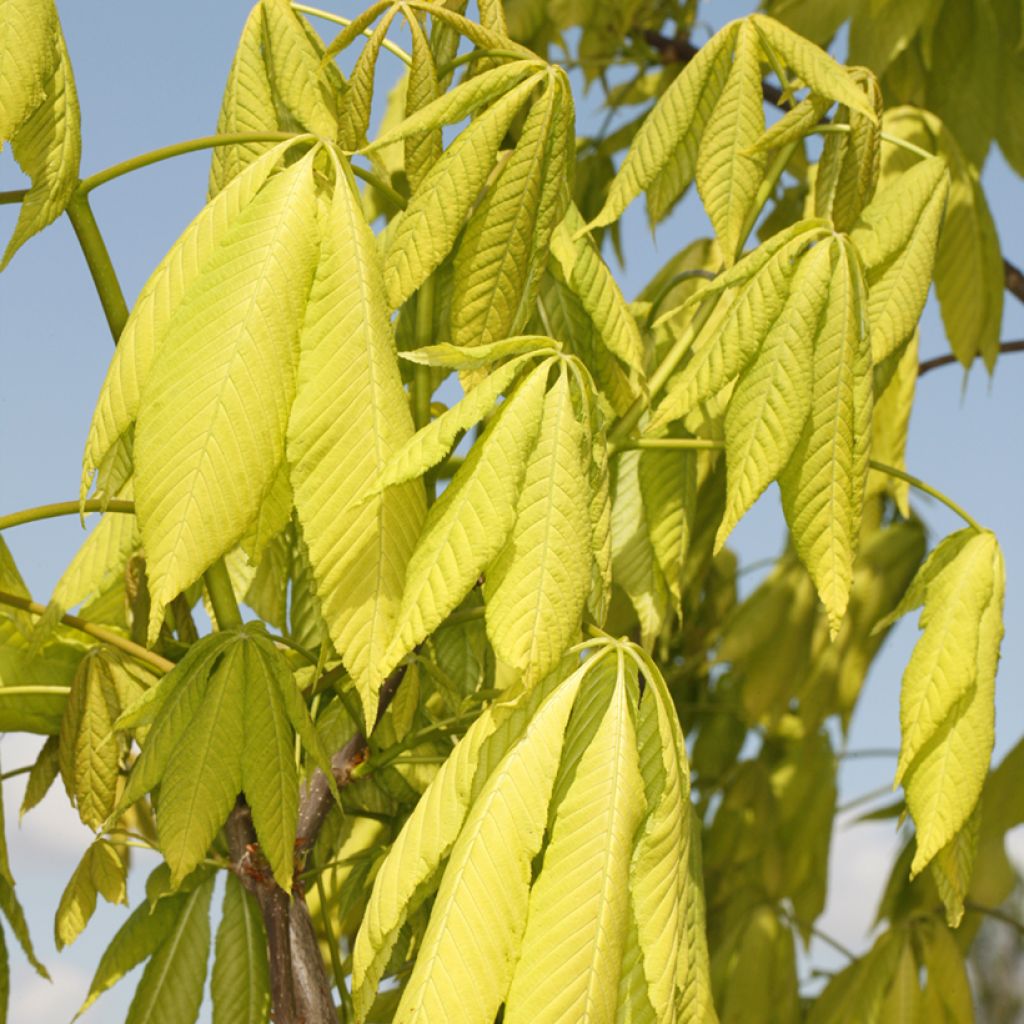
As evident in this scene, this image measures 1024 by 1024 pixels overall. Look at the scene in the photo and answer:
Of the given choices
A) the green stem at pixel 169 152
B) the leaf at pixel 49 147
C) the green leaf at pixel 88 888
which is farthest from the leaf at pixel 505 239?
the green leaf at pixel 88 888

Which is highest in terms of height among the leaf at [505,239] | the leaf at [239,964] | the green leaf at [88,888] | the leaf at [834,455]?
the leaf at [505,239]

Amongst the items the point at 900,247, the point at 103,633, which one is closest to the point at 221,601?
the point at 103,633

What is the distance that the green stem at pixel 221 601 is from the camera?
88 cm

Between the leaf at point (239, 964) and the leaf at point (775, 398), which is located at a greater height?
the leaf at point (775, 398)

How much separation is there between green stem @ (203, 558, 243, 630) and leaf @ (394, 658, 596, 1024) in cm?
27

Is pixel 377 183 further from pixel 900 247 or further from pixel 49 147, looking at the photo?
pixel 900 247

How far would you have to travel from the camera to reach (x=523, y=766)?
67 centimetres

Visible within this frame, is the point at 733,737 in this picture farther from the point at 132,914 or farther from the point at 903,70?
the point at 132,914

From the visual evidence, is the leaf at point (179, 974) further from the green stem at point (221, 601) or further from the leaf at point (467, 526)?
the leaf at point (467, 526)

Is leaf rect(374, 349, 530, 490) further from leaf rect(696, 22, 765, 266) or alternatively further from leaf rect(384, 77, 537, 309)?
leaf rect(696, 22, 765, 266)

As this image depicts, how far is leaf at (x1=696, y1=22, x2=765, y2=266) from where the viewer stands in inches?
36.1

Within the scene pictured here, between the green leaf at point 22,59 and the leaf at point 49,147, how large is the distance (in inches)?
0.8

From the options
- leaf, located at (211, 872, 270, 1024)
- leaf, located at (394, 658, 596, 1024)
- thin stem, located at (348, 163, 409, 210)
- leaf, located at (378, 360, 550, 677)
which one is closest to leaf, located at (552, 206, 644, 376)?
thin stem, located at (348, 163, 409, 210)

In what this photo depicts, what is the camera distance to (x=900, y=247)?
40.6 inches
